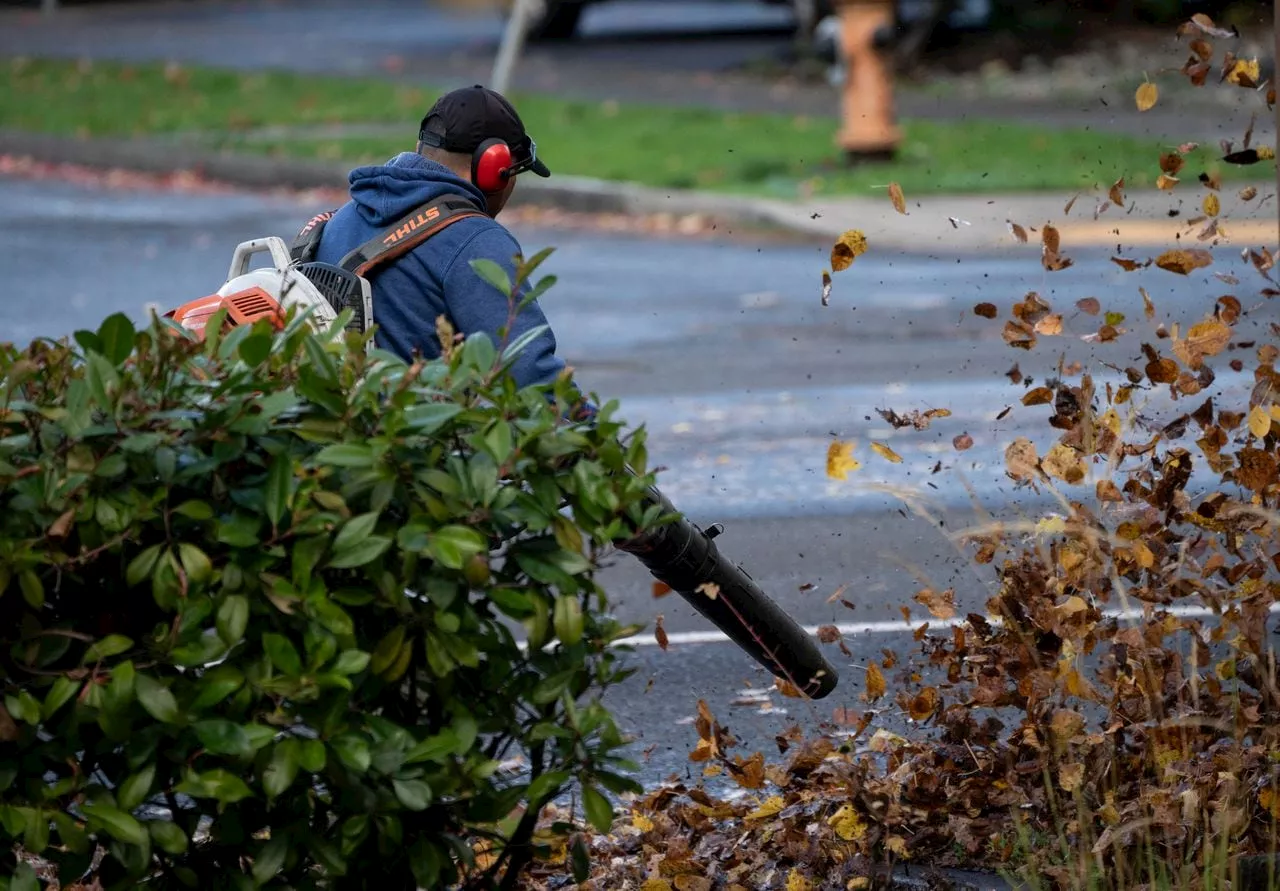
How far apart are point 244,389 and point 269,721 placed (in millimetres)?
490

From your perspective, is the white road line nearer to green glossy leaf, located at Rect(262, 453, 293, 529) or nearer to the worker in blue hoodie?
the worker in blue hoodie

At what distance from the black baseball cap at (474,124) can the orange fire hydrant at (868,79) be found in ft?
40.4

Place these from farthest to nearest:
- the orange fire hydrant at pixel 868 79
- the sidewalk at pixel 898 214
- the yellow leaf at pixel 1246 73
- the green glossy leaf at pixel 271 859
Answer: the orange fire hydrant at pixel 868 79 < the sidewalk at pixel 898 214 < the yellow leaf at pixel 1246 73 < the green glossy leaf at pixel 271 859

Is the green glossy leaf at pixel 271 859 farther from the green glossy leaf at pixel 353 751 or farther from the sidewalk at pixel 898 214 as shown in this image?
the sidewalk at pixel 898 214

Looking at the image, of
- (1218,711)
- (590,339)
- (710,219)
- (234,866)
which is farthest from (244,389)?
(710,219)

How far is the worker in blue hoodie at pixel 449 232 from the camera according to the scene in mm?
3754

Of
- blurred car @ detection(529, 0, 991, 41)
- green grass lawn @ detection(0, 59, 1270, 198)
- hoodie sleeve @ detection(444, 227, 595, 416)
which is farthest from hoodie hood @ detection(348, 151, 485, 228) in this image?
blurred car @ detection(529, 0, 991, 41)

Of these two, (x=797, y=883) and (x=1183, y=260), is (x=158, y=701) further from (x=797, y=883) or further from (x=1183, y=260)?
(x=1183, y=260)

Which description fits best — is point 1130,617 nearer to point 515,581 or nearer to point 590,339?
point 515,581

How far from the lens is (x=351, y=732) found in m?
2.74

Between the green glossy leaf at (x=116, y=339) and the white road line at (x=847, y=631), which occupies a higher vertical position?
the green glossy leaf at (x=116, y=339)

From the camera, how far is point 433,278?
3.79 meters

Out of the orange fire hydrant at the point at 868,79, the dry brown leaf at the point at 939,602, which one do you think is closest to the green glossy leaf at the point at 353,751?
the dry brown leaf at the point at 939,602

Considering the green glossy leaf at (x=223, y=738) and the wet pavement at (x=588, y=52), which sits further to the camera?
the wet pavement at (x=588, y=52)
